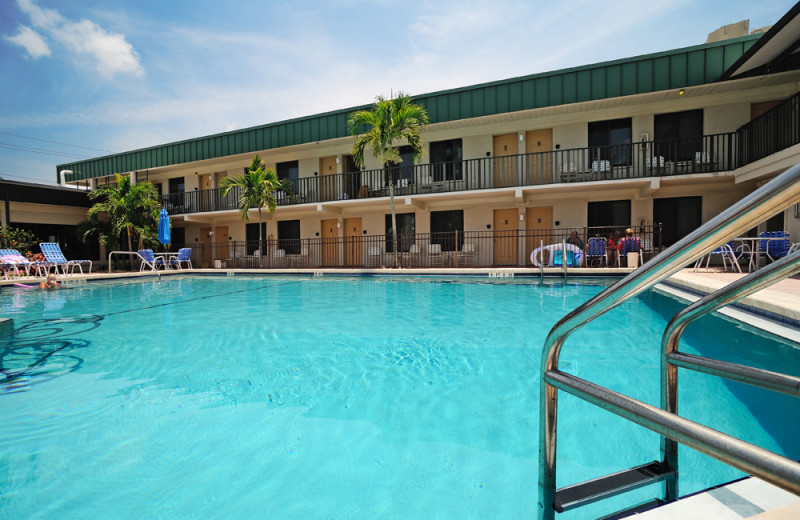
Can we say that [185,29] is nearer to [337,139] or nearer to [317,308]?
[337,139]

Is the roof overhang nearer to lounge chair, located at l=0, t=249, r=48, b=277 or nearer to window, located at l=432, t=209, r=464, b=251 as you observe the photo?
window, located at l=432, t=209, r=464, b=251

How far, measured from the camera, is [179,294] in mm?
9375

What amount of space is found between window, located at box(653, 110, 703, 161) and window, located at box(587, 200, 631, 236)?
6.81ft

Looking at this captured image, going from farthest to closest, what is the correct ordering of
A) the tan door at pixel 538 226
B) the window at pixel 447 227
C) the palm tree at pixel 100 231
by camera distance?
the palm tree at pixel 100 231 → the window at pixel 447 227 → the tan door at pixel 538 226

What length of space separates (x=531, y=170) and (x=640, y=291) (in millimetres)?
14946

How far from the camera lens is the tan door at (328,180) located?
17312 mm

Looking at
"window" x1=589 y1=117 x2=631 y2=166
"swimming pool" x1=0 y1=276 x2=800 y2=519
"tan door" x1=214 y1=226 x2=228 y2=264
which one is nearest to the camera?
"swimming pool" x1=0 y1=276 x2=800 y2=519

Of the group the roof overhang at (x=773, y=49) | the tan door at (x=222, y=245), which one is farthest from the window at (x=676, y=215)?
the tan door at (x=222, y=245)

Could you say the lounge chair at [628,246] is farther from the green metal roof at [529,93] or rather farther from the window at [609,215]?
the green metal roof at [529,93]

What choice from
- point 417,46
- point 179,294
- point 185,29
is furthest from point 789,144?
point 185,29

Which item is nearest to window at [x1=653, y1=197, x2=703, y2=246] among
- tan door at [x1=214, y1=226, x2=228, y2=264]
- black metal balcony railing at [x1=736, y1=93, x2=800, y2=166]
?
black metal balcony railing at [x1=736, y1=93, x2=800, y2=166]

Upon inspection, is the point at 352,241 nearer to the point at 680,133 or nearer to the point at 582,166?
the point at 582,166

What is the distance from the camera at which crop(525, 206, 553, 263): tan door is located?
Answer: 14630 mm

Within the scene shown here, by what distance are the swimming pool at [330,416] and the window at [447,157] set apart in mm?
11261
